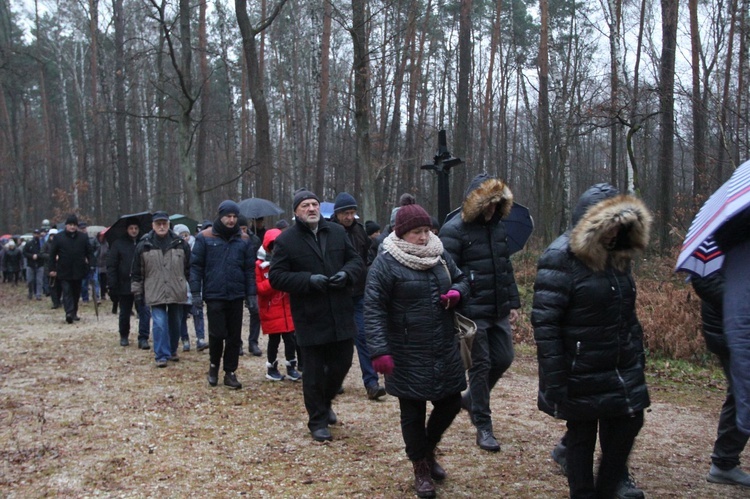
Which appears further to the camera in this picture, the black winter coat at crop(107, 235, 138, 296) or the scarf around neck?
the black winter coat at crop(107, 235, 138, 296)

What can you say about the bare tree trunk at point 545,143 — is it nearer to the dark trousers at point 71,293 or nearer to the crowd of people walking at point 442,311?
the crowd of people walking at point 442,311

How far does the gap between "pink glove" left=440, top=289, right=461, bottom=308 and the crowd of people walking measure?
0.04 feet

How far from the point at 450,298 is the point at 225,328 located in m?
3.89

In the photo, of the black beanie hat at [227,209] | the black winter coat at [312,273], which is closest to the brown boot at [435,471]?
the black winter coat at [312,273]

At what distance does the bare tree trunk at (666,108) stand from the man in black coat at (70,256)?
39.9ft

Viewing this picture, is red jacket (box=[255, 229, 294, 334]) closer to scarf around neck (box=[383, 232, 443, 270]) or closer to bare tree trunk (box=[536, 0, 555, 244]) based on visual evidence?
scarf around neck (box=[383, 232, 443, 270])

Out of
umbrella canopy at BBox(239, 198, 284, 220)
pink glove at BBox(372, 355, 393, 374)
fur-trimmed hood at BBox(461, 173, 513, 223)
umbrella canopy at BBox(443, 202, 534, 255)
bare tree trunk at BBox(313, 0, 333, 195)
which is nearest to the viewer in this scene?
pink glove at BBox(372, 355, 393, 374)

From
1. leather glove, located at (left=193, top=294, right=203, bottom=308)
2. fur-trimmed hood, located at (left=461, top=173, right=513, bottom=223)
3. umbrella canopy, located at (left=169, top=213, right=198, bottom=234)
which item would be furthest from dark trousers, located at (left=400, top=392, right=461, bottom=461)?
umbrella canopy, located at (left=169, top=213, right=198, bottom=234)

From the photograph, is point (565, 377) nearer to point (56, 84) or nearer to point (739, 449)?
point (739, 449)

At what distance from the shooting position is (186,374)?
8.87m

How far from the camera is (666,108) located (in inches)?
596

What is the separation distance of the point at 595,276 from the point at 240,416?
4382 mm

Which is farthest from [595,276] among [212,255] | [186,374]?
[186,374]

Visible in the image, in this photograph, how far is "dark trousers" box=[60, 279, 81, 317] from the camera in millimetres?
13414
